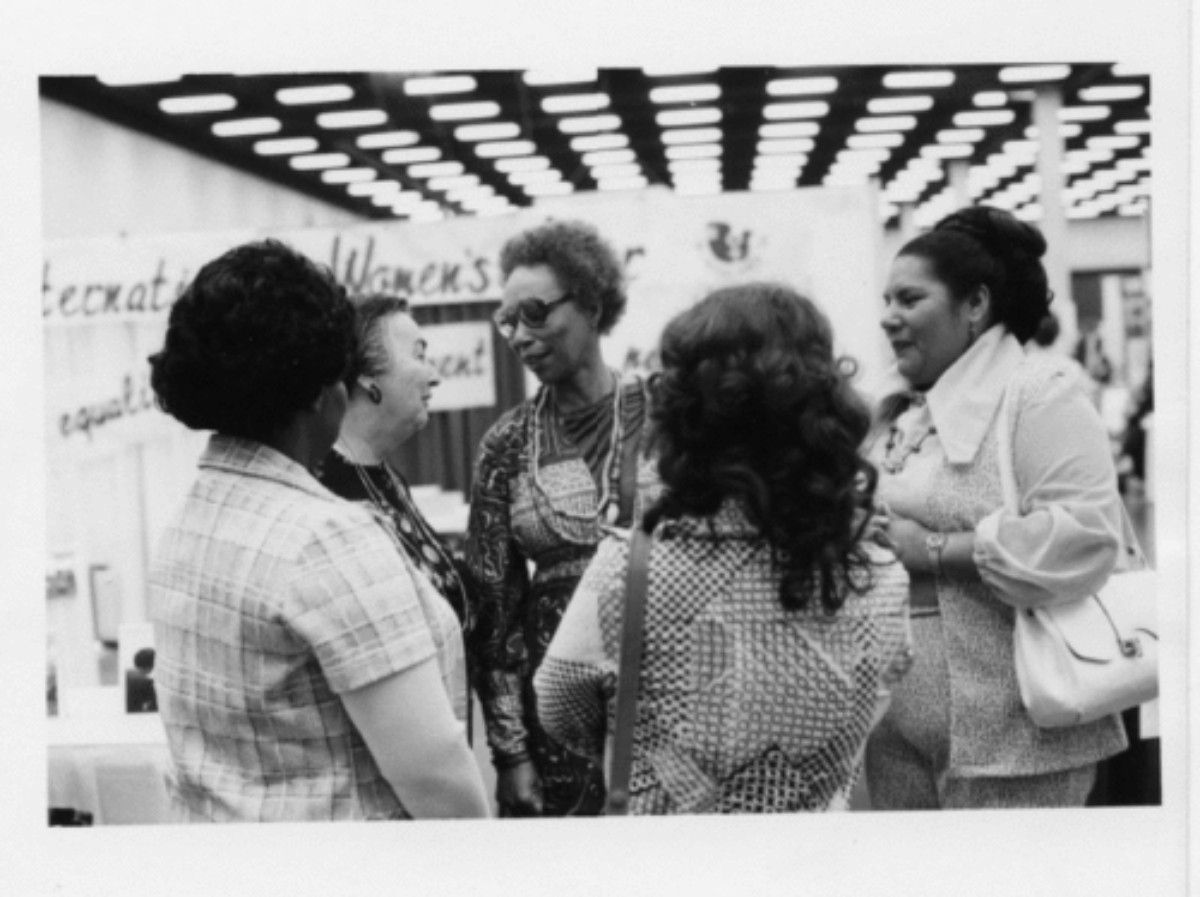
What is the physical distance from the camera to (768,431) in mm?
1768

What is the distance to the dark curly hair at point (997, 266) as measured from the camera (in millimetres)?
2381

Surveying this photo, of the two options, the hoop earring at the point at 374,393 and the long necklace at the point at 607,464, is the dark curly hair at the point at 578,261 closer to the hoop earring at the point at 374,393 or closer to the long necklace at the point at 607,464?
the long necklace at the point at 607,464

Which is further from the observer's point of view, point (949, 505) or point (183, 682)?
point (949, 505)

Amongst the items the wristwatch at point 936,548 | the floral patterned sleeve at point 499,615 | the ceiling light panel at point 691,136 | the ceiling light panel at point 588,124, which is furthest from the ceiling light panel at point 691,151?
the wristwatch at point 936,548

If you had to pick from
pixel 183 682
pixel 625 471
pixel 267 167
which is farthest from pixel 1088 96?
pixel 183 682

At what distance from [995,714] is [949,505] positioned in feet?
1.19

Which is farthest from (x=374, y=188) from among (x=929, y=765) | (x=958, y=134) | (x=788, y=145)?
(x=929, y=765)

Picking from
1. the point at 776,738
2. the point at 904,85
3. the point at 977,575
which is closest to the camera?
the point at 776,738

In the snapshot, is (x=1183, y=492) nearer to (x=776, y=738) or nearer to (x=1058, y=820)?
(x=1058, y=820)

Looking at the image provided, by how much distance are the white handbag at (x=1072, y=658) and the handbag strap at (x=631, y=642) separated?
796 millimetres

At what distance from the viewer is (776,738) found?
1.86 metres

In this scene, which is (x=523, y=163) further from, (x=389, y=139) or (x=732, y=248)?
(x=732, y=248)

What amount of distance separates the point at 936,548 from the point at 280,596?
3.69 feet

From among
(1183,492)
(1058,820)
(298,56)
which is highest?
(298,56)
